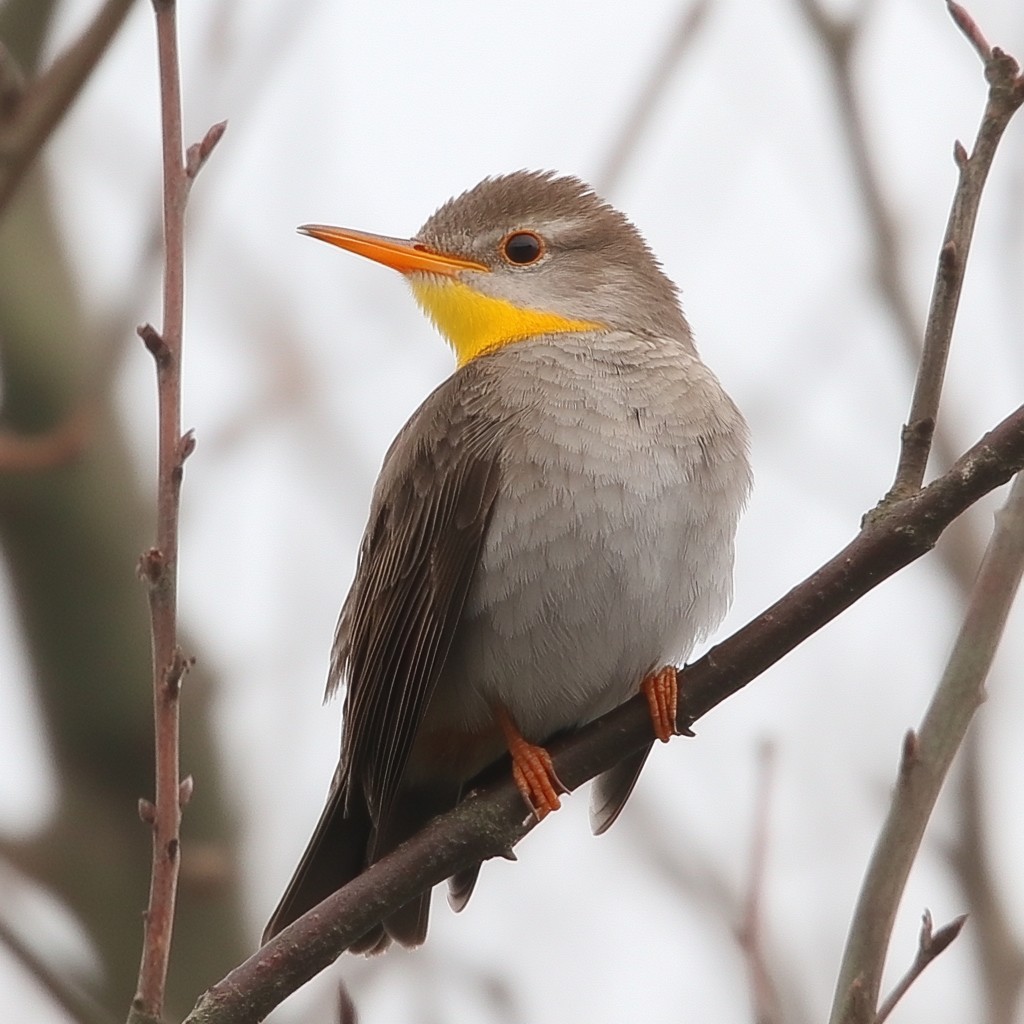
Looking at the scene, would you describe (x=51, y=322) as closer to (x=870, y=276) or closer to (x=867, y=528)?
(x=870, y=276)

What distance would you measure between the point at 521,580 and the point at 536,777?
2.40 feet

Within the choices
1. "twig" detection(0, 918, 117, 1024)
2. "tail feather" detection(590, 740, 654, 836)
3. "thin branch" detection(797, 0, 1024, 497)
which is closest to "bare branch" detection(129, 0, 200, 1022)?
"twig" detection(0, 918, 117, 1024)

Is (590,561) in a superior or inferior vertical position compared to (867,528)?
superior

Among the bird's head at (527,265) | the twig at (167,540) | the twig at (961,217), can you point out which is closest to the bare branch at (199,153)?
the twig at (167,540)

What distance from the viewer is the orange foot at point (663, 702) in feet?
17.6

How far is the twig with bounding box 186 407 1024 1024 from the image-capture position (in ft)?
14.2

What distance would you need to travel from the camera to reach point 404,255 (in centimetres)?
736

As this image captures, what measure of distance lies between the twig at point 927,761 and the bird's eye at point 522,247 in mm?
3216

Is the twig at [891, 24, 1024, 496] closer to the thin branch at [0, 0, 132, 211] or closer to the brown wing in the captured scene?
the brown wing

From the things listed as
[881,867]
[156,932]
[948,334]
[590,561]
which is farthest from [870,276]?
[156,932]

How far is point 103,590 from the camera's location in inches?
311

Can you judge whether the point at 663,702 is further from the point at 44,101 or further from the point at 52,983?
the point at 44,101

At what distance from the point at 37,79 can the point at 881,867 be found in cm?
324

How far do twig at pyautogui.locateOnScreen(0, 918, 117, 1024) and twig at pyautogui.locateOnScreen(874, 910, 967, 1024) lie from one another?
90.2 inches
